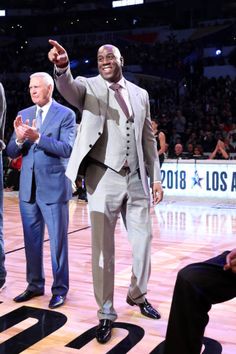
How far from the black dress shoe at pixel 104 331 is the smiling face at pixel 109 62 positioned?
137cm

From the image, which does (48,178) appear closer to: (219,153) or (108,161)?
(108,161)

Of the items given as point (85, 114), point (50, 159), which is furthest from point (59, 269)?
point (85, 114)

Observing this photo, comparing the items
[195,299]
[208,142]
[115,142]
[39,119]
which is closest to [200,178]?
[208,142]

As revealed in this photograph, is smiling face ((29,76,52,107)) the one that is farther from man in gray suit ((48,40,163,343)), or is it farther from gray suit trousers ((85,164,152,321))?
gray suit trousers ((85,164,152,321))

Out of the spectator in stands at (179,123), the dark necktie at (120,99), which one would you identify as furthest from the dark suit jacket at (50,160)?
the spectator in stands at (179,123)

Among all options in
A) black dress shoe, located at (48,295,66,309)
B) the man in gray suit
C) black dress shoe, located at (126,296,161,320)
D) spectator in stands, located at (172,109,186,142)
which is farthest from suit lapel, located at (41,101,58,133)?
spectator in stands, located at (172,109,186,142)

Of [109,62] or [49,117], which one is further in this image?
[49,117]

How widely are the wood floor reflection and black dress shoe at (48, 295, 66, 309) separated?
38 millimetres

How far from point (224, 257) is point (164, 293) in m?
1.82

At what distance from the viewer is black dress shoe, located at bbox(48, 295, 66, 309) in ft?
10.3

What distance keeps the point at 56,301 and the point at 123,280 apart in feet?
A: 2.62

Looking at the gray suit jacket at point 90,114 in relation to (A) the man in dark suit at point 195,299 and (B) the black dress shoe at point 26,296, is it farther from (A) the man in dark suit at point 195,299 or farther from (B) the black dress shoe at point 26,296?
(A) the man in dark suit at point 195,299

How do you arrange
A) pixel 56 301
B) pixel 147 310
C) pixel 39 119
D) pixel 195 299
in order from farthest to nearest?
pixel 39 119 → pixel 56 301 → pixel 147 310 → pixel 195 299

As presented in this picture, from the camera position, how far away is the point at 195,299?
1.63 meters
